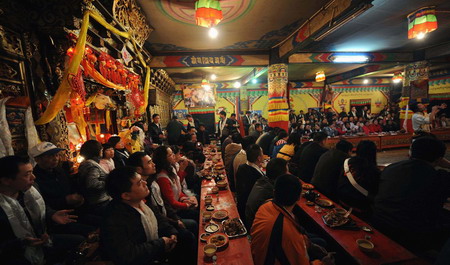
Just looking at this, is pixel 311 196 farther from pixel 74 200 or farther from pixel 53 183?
pixel 53 183

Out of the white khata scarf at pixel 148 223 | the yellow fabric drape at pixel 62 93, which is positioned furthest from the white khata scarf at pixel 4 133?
the white khata scarf at pixel 148 223

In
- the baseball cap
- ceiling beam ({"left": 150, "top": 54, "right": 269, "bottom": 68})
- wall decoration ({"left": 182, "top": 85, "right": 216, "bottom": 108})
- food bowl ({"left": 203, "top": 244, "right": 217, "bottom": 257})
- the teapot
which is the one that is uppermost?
ceiling beam ({"left": 150, "top": 54, "right": 269, "bottom": 68})

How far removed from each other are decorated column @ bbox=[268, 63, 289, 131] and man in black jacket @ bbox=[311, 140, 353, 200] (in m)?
4.60

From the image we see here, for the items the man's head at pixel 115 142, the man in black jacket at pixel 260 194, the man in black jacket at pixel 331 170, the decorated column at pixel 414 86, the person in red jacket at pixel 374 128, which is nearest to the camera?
the man in black jacket at pixel 260 194

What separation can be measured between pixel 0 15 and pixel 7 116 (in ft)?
4.20

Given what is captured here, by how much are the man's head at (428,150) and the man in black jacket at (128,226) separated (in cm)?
317

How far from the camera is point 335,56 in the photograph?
27.8 feet

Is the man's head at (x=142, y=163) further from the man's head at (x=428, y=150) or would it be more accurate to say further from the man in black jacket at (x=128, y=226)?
the man's head at (x=428, y=150)

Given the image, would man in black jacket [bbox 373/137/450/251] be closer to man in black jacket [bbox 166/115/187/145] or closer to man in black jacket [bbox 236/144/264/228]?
man in black jacket [bbox 236/144/264/228]

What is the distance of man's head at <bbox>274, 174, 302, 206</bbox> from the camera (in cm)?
183

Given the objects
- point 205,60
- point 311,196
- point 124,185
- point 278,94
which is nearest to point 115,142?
point 124,185

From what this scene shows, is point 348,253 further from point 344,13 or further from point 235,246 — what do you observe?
point 344,13

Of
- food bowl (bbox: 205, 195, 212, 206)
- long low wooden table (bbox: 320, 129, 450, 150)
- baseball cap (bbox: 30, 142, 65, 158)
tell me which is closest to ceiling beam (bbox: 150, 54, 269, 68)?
long low wooden table (bbox: 320, 129, 450, 150)

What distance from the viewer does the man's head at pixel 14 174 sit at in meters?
1.79
